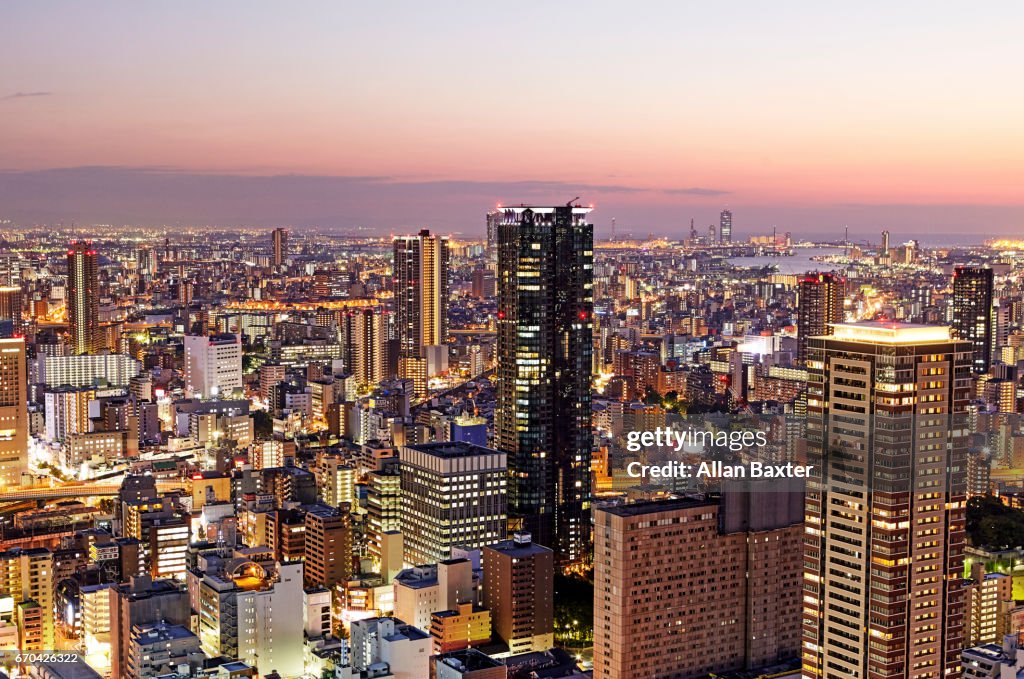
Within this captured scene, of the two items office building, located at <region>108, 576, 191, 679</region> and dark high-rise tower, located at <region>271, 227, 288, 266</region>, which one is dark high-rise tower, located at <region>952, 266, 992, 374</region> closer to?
office building, located at <region>108, 576, 191, 679</region>

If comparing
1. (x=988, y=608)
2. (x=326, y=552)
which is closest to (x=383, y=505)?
(x=326, y=552)

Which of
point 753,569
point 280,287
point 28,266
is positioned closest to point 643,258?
point 280,287

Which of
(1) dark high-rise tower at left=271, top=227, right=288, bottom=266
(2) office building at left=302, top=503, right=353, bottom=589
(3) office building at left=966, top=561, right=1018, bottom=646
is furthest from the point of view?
(1) dark high-rise tower at left=271, top=227, right=288, bottom=266

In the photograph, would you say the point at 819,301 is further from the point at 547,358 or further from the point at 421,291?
the point at 421,291

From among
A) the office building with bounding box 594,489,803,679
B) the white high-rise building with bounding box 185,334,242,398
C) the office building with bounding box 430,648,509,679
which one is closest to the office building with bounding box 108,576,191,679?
the office building with bounding box 430,648,509,679

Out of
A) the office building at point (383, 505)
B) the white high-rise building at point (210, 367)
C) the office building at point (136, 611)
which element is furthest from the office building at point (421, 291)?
the office building at point (136, 611)

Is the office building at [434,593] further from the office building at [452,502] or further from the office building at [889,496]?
the office building at [889,496]

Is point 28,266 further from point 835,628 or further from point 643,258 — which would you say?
point 835,628
